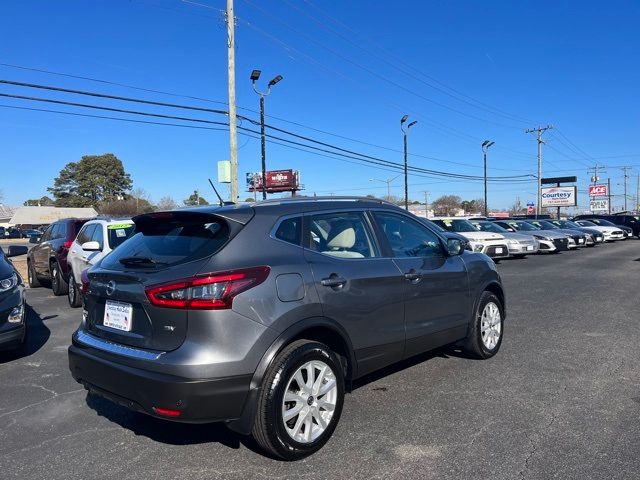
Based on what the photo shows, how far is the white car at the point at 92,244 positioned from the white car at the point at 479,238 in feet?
35.7

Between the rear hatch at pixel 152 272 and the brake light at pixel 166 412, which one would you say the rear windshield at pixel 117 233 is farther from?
the brake light at pixel 166 412

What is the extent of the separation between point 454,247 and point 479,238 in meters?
13.0

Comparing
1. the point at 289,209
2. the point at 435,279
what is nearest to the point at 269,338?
the point at 289,209

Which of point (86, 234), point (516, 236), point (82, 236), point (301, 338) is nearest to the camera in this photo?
point (301, 338)

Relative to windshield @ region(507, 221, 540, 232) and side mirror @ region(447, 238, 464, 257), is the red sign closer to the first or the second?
windshield @ region(507, 221, 540, 232)

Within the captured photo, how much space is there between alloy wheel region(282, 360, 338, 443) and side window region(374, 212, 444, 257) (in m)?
1.35

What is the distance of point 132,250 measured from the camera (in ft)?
12.6

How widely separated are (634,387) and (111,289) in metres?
4.65

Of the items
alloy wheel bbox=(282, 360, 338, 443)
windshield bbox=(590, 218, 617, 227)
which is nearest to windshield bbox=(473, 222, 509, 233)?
windshield bbox=(590, 218, 617, 227)

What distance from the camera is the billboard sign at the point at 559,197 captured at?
197 feet

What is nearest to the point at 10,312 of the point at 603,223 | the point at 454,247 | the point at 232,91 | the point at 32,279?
the point at 454,247

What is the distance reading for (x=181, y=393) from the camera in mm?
3064

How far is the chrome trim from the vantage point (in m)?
3.25

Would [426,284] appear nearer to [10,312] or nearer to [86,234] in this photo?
[10,312]
